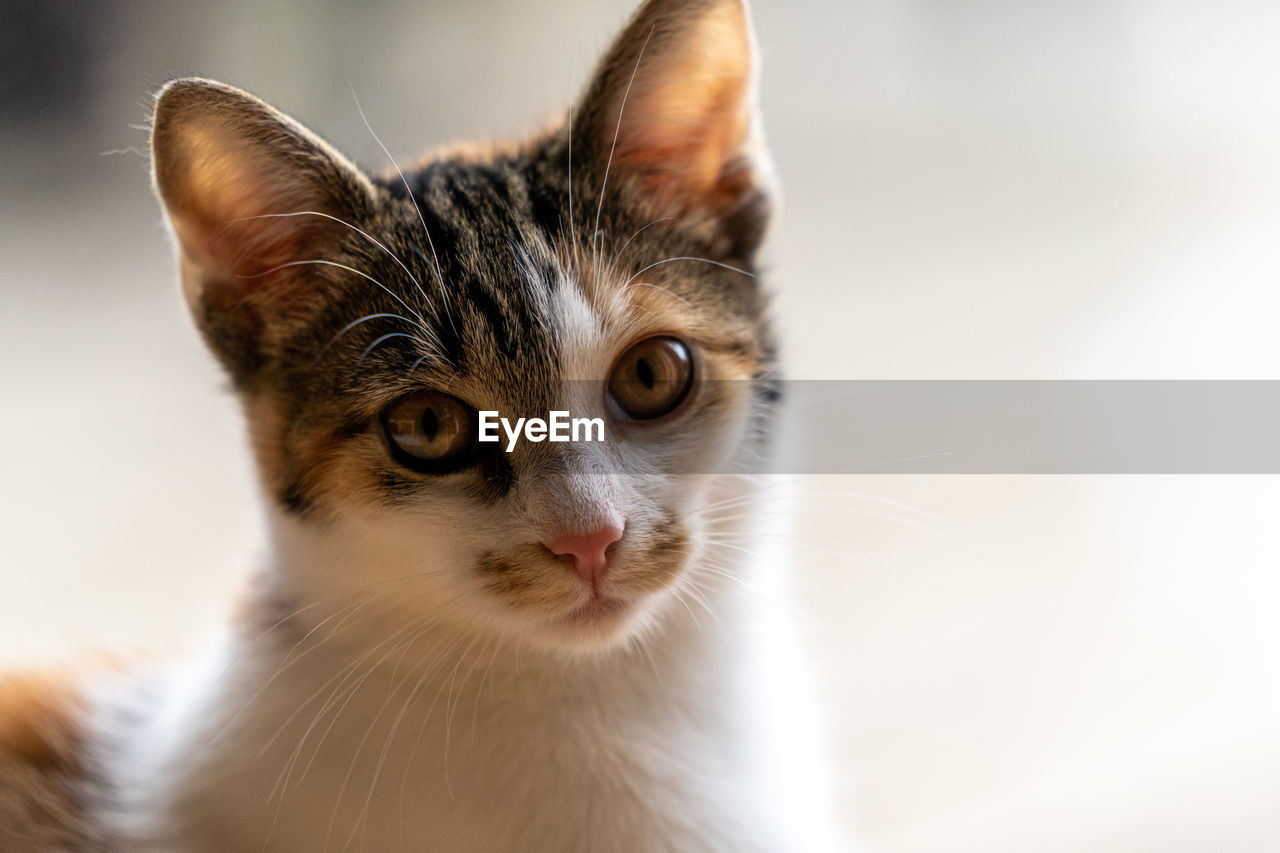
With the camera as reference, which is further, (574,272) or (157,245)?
(157,245)

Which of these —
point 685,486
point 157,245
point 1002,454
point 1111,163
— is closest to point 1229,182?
point 1111,163

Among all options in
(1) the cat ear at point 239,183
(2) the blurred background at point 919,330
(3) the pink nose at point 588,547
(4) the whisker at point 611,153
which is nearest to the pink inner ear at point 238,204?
(1) the cat ear at point 239,183

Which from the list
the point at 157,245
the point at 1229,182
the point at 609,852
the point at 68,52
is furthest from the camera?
the point at 1229,182

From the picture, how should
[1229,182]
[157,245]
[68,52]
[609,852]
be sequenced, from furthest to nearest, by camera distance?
1. [1229,182]
2. [157,245]
3. [68,52]
4. [609,852]

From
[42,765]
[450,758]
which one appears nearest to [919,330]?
[450,758]

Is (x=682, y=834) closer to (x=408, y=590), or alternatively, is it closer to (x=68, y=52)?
(x=408, y=590)

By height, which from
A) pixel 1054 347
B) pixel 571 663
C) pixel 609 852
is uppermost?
pixel 1054 347

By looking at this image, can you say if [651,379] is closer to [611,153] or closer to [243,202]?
[611,153]

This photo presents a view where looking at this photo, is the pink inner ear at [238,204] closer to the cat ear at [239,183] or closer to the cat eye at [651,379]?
the cat ear at [239,183]

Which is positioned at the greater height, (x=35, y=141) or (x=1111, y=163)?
(x=1111, y=163)
